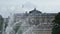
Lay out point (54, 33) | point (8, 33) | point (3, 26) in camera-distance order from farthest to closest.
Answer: point (3, 26), point (54, 33), point (8, 33)

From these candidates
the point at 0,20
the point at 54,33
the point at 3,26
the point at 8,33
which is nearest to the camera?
the point at 8,33

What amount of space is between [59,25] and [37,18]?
34.3 metres

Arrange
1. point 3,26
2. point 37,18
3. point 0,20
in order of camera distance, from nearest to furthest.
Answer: point 3,26, point 0,20, point 37,18

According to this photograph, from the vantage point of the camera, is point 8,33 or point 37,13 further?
point 37,13

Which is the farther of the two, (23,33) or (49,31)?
(49,31)

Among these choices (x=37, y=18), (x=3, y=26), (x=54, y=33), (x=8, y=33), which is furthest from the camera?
(x=37, y=18)

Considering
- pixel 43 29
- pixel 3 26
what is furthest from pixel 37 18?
pixel 3 26

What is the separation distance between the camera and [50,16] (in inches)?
3108

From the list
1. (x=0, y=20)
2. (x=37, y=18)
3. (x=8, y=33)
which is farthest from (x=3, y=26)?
(x=37, y=18)

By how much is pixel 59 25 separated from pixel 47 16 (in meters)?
35.4

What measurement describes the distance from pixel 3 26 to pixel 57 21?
288 inches

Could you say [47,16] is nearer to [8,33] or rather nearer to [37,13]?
[37,13]

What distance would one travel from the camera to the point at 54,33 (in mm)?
41625

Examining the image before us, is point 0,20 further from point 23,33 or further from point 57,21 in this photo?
point 23,33
